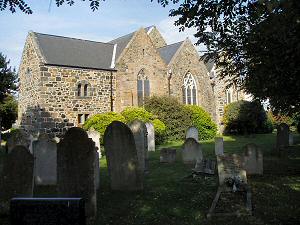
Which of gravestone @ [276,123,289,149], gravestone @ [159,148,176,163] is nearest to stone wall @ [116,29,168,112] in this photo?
gravestone @ [276,123,289,149]

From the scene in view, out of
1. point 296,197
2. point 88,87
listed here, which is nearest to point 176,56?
point 88,87

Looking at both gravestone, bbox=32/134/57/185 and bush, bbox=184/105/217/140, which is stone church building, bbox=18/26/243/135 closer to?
bush, bbox=184/105/217/140

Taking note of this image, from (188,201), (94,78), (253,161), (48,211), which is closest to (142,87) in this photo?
(94,78)

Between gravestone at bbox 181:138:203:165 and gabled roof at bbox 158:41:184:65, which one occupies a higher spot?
gabled roof at bbox 158:41:184:65

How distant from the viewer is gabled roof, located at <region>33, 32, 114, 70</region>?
89.4 feet

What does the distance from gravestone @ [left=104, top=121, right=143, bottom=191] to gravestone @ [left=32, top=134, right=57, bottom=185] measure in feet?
7.96

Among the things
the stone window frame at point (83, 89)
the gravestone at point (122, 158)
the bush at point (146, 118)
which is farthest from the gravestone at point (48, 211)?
the stone window frame at point (83, 89)

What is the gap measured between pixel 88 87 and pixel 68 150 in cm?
2177

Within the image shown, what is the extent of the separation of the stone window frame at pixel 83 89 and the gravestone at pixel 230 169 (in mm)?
20982

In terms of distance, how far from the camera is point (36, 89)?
26.5m

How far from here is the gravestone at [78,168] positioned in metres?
6.88

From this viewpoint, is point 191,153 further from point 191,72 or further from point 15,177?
point 191,72

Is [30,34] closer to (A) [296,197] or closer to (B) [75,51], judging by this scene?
(B) [75,51]

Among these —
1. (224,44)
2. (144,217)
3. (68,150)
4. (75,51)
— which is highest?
(75,51)
